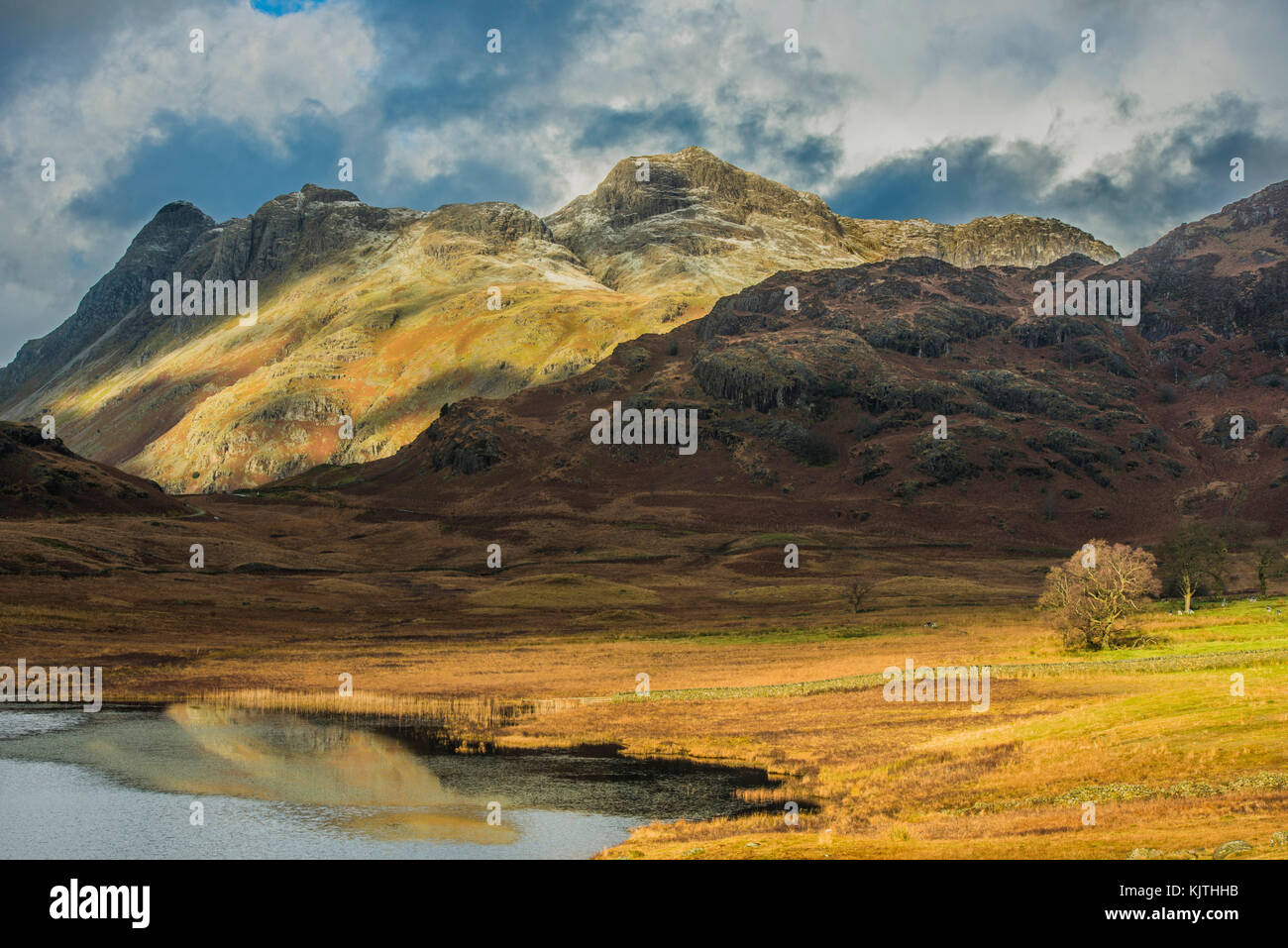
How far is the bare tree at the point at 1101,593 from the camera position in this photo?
244 feet

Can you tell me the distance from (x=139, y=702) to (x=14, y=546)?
79.5 meters

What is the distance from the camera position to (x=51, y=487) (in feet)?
600

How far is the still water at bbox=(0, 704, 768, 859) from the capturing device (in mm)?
33875

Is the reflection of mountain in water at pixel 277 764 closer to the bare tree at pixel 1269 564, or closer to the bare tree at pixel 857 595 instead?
the bare tree at pixel 857 595

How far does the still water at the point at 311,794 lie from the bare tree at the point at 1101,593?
1602 inches

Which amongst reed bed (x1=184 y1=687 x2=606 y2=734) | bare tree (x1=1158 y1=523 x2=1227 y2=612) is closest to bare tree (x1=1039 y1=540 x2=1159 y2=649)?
reed bed (x1=184 y1=687 x2=606 y2=734)

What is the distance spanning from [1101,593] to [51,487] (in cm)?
17734

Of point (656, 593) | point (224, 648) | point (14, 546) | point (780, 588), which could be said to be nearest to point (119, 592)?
point (14, 546)

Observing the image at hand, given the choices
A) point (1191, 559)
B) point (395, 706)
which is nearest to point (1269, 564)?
point (1191, 559)

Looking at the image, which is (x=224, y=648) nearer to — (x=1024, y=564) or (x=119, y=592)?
(x=119, y=592)
